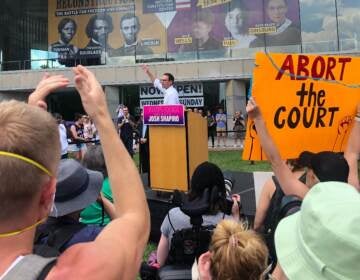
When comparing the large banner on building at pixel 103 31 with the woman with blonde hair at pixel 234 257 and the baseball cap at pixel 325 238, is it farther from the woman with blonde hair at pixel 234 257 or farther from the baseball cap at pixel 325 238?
the baseball cap at pixel 325 238

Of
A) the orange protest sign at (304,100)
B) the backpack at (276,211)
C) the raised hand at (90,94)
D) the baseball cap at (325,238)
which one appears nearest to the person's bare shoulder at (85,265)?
the raised hand at (90,94)

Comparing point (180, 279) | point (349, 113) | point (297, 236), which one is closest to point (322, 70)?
point (349, 113)

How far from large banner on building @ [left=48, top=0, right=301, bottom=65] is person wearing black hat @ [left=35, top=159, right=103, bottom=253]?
29145mm

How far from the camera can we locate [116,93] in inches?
1296

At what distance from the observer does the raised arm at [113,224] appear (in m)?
1.26

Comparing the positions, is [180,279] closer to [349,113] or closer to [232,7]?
[349,113]

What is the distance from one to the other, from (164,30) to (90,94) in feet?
106

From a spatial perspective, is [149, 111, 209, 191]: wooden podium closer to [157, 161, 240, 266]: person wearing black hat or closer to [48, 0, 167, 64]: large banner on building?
[157, 161, 240, 266]: person wearing black hat

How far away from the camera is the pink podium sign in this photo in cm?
681

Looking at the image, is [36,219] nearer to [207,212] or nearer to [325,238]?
[325,238]

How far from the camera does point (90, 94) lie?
1.58 meters

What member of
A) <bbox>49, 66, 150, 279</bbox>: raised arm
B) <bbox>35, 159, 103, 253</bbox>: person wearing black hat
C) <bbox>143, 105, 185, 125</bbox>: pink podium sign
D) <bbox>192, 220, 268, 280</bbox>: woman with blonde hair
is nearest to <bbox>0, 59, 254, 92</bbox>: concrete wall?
<bbox>143, 105, 185, 125</bbox>: pink podium sign

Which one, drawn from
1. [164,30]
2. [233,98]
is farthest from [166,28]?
[233,98]

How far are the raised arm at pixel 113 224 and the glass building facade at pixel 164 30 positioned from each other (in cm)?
2958
